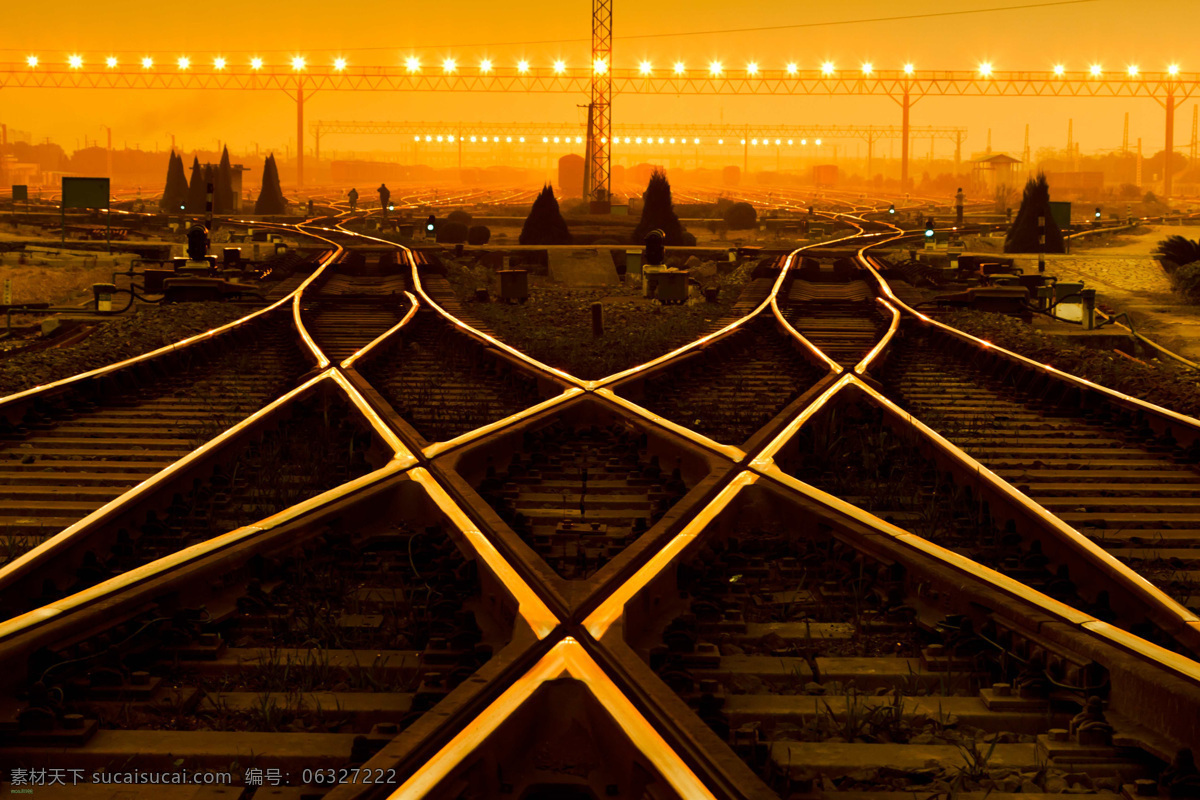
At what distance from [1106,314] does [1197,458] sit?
1242 cm

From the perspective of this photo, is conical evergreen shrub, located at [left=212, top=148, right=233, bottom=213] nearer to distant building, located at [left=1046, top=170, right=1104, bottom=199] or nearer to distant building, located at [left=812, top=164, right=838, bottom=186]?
distant building, located at [left=1046, top=170, right=1104, bottom=199]

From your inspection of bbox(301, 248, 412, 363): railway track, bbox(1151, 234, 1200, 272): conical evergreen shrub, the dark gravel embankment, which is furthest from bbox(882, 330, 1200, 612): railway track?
bbox(1151, 234, 1200, 272): conical evergreen shrub

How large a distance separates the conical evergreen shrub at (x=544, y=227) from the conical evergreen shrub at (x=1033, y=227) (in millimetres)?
10662

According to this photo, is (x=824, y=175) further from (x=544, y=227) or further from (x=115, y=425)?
(x=115, y=425)

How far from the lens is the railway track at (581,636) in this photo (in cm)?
288

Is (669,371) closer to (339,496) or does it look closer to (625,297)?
(339,496)

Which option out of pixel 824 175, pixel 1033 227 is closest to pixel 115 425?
pixel 1033 227

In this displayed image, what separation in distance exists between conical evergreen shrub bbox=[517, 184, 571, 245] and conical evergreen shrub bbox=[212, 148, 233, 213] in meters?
21.9

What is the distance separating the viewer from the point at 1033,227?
2908cm

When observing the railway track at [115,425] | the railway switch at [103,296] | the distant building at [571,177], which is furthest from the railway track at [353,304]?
the distant building at [571,177]

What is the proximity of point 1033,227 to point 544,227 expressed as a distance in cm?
1149

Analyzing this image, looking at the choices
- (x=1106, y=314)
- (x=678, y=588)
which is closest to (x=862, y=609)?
(x=678, y=588)

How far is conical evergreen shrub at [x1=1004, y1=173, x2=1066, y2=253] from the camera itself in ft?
94.6

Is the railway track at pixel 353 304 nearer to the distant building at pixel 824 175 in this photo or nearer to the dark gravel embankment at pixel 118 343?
the dark gravel embankment at pixel 118 343
